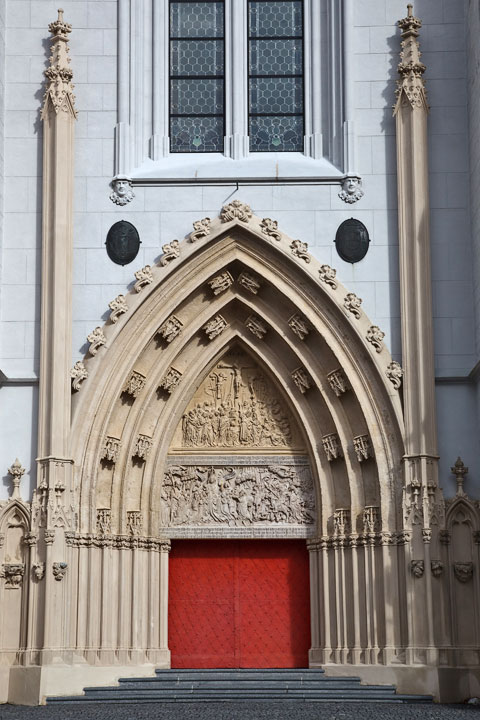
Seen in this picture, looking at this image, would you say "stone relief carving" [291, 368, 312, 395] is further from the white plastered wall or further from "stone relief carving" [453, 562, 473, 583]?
"stone relief carving" [453, 562, 473, 583]

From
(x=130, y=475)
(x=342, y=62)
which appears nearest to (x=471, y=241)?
(x=342, y=62)

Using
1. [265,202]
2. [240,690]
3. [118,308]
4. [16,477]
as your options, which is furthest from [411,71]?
[240,690]

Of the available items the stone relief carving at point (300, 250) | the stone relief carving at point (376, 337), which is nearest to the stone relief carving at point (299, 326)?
the stone relief carving at point (300, 250)

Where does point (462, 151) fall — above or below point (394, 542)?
above

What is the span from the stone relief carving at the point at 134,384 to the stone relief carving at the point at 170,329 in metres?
0.59

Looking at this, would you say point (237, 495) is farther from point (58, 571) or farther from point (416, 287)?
point (416, 287)

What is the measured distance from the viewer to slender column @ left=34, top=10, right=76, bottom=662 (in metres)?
17.0

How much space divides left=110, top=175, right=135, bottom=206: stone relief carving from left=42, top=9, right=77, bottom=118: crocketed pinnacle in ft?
3.46

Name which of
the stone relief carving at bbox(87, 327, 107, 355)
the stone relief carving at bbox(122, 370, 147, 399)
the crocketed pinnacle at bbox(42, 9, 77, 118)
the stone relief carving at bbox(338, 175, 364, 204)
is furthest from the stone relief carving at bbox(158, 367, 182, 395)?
the crocketed pinnacle at bbox(42, 9, 77, 118)

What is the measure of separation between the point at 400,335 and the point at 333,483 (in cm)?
212

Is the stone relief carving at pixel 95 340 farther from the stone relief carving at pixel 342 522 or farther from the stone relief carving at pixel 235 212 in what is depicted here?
the stone relief carving at pixel 342 522

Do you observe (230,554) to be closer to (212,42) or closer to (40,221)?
(40,221)

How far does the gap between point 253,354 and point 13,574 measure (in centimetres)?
427

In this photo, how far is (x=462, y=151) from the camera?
18.1 m
